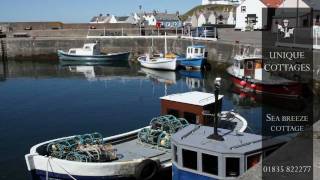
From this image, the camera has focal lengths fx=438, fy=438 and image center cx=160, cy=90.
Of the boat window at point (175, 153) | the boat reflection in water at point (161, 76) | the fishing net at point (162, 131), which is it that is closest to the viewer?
the boat window at point (175, 153)

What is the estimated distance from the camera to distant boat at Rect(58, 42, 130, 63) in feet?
159

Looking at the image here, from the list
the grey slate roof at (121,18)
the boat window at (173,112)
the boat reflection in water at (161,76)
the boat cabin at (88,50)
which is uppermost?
the grey slate roof at (121,18)

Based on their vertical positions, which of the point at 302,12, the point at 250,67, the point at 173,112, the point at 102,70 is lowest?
the point at 102,70

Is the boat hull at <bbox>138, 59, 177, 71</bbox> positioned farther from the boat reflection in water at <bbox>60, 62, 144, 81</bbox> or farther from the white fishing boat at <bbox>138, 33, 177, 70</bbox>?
the boat reflection in water at <bbox>60, 62, 144, 81</bbox>

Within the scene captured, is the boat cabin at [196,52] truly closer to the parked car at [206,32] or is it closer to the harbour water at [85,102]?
the harbour water at [85,102]

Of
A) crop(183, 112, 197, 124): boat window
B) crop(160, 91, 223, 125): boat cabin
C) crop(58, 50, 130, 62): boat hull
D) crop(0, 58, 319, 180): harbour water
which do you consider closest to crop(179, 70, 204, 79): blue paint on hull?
crop(0, 58, 319, 180): harbour water

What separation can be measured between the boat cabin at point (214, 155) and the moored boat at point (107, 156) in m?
1.58

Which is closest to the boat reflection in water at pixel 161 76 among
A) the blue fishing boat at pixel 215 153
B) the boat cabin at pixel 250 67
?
the boat cabin at pixel 250 67

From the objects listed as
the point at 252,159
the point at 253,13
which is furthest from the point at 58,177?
the point at 253,13

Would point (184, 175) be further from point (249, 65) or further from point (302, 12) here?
point (302, 12)

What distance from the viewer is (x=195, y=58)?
39500 mm

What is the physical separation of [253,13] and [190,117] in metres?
44.6

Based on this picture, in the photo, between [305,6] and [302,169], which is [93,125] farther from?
[305,6]

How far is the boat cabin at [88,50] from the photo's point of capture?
48.8 meters
